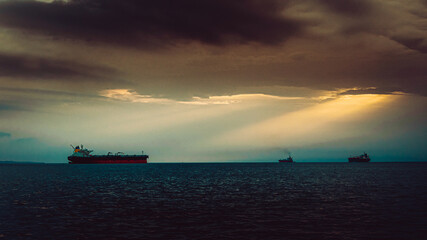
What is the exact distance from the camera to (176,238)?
23.8m

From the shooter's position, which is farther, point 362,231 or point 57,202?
point 57,202

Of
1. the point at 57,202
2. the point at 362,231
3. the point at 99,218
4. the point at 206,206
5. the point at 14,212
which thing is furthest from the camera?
the point at 57,202

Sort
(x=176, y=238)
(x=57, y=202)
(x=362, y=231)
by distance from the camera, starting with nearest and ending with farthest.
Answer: (x=176, y=238)
(x=362, y=231)
(x=57, y=202)

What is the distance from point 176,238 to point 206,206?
15.4 meters

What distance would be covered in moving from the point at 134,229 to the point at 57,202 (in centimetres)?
2099

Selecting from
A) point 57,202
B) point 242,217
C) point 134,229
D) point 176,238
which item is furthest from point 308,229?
point 57,202

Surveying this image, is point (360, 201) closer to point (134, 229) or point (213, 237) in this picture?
point (213, 237)

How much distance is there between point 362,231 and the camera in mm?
25922

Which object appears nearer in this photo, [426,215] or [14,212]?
[426,215]

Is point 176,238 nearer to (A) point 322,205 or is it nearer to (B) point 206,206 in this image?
(B) point 206,206

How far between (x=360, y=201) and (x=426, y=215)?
1124 centimetres

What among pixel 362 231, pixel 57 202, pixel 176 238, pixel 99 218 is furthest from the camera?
pixel 57 202

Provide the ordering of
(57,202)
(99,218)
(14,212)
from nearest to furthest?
(99,218)
(14,212)
(57,202)

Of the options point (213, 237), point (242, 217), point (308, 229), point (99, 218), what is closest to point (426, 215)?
point (308, 229)
